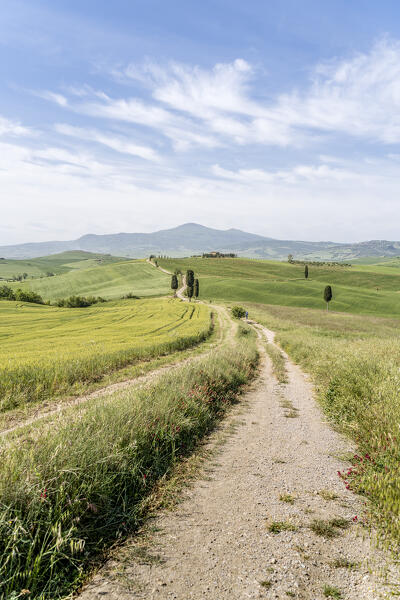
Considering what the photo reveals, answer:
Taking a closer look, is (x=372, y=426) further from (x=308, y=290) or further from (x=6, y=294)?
(x=308, y=290)

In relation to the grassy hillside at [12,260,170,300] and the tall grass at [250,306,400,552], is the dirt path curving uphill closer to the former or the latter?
the tall grass at [250,306,400,552]

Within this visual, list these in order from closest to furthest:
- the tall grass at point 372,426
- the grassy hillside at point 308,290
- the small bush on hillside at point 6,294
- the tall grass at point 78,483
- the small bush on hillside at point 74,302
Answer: the tall grass at point 78,483, the tall grass at point 372,426, the small bush on hillside at point 74,302, the small bush on hillside at point 6,294, the grassy hillside at point 308,290

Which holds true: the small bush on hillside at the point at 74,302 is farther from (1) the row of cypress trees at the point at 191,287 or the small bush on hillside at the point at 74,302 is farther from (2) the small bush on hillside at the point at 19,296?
(1) the row of cypress trees at the point at 191,287

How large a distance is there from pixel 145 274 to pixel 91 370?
137515 mm

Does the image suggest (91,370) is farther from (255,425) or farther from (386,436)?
(386,436)

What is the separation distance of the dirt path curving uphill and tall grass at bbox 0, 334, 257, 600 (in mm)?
459

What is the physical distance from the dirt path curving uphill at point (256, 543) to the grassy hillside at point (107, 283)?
102152mm

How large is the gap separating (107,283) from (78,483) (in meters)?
134

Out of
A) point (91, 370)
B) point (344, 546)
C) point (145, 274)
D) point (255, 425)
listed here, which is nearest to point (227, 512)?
point (344, 546)

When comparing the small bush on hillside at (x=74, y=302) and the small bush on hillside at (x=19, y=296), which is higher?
the small bush on hillside at (x=19, y=296)

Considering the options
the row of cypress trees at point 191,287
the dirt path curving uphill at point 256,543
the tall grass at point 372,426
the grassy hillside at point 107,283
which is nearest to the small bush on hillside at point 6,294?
the grassy hillside at point 107,283

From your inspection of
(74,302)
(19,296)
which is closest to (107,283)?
(74,302)

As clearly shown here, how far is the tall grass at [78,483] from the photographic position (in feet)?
10.8

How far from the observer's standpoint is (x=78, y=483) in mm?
4441
